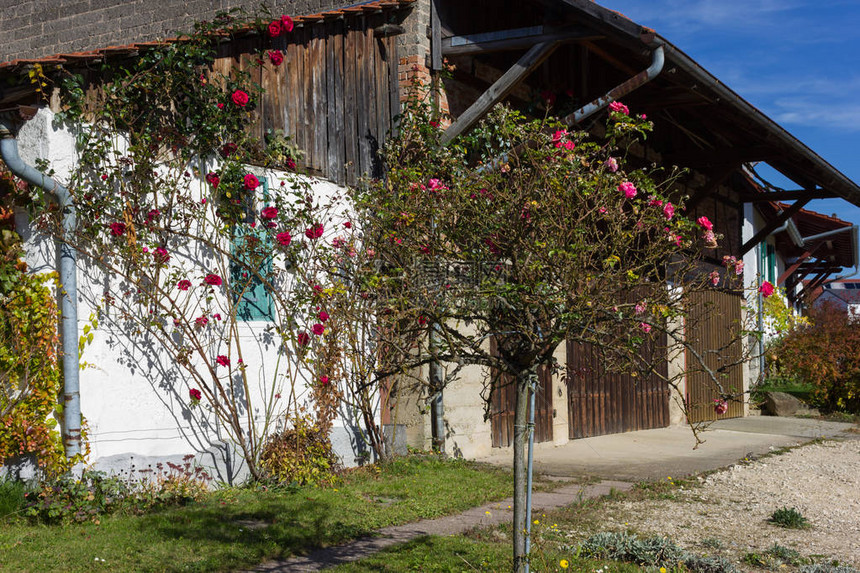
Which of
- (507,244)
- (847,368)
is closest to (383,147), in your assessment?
(507,244)

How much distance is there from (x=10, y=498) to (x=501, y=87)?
5.61 m

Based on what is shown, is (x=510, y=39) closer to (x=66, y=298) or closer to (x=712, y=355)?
(x=66, y=298)

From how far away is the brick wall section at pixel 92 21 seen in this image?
436 inches

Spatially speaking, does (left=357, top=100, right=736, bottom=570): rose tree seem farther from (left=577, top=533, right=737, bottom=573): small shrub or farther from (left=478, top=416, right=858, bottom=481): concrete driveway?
(left=478, top=416, right=858, bottom=481): concrete driveway

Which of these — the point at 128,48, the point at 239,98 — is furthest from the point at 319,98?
Answer: the point at 128,48

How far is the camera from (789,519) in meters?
6.20

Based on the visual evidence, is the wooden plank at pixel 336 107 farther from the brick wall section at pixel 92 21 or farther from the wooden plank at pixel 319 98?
the brick wall section at pixel 92 21

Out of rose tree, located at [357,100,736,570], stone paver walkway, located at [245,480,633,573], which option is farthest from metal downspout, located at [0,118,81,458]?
rose tree, located at [357,100,736,570]

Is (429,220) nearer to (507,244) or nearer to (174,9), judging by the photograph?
(507,244)

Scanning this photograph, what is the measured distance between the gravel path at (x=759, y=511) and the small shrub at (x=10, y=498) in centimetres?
393

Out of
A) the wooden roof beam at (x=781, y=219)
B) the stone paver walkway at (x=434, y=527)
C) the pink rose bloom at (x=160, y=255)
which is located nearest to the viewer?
the stone paver walkway at (x=434, y=527)

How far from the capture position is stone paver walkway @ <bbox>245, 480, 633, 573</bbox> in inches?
195

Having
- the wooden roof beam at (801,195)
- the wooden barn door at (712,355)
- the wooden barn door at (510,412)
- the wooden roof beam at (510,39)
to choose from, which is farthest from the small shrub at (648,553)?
the wooden roof beam at (801,195)

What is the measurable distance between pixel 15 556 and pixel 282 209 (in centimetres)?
371
